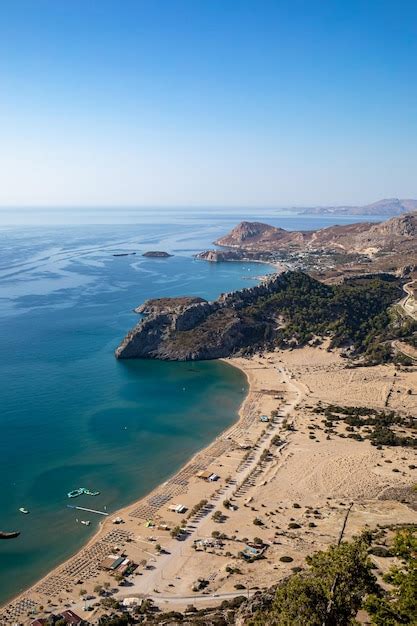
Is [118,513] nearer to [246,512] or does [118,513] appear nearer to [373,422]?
[246,512]

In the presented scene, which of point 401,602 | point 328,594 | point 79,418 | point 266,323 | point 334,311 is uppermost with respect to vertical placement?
point 401,602

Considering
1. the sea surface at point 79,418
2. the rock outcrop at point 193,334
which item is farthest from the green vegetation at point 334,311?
the sea surface at point 79,418

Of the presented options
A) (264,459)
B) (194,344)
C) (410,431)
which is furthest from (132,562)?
(194,344)

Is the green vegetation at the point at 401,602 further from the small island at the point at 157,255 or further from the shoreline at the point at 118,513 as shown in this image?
the small island at the point at 157,255

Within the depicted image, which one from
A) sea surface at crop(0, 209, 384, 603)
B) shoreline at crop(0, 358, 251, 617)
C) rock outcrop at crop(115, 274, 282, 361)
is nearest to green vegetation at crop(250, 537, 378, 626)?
shoreline at crop(0, 358, 251, 617)

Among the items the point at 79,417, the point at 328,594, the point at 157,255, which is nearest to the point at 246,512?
the point at 328,594

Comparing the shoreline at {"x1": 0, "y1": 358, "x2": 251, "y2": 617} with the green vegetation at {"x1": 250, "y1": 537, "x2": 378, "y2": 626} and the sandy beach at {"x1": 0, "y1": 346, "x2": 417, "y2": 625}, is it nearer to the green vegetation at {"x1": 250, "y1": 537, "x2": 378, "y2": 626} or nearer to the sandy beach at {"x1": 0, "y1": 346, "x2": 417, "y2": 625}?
the sandy beach at {"x1": 0, "y1": 346, "x2": 417, "y2": 625}
